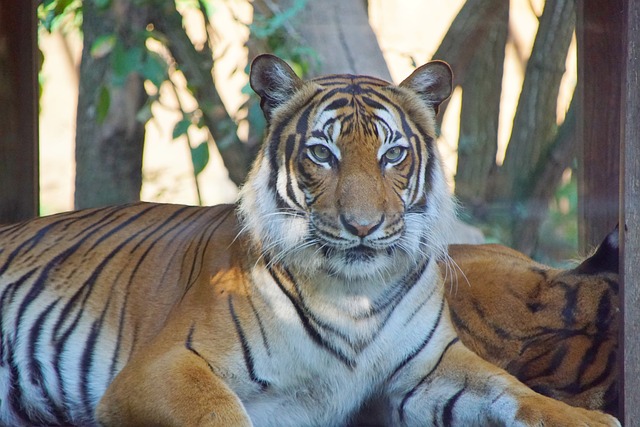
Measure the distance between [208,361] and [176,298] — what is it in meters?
0.43

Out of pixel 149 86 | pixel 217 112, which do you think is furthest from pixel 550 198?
pixel 149 86

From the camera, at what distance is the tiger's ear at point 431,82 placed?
2814 millimetres

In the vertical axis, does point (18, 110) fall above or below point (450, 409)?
above

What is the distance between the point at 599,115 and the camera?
3506mm

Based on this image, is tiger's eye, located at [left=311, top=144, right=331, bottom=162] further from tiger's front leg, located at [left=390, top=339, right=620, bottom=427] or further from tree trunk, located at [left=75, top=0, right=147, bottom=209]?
tree trunk, located at [left=75, top=0, right=147, bottom=209]

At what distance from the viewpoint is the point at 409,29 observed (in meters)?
8.08

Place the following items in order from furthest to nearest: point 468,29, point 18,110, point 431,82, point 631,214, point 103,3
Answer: point 468,29
point 103,3
point 18,110
point 431,82
point 631,214

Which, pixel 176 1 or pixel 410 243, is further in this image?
pixel 176 1

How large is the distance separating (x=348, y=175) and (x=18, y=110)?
175 cm

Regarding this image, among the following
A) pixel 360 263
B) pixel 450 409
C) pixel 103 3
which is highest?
pixel 103 3

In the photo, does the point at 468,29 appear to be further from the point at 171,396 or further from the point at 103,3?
the point at 171,396

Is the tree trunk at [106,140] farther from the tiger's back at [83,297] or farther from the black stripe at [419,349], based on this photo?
the black stripe at [419,349]

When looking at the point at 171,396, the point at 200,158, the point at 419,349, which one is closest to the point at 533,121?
the point at 200,158

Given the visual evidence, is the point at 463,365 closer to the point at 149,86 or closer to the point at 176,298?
the point at 176,298
